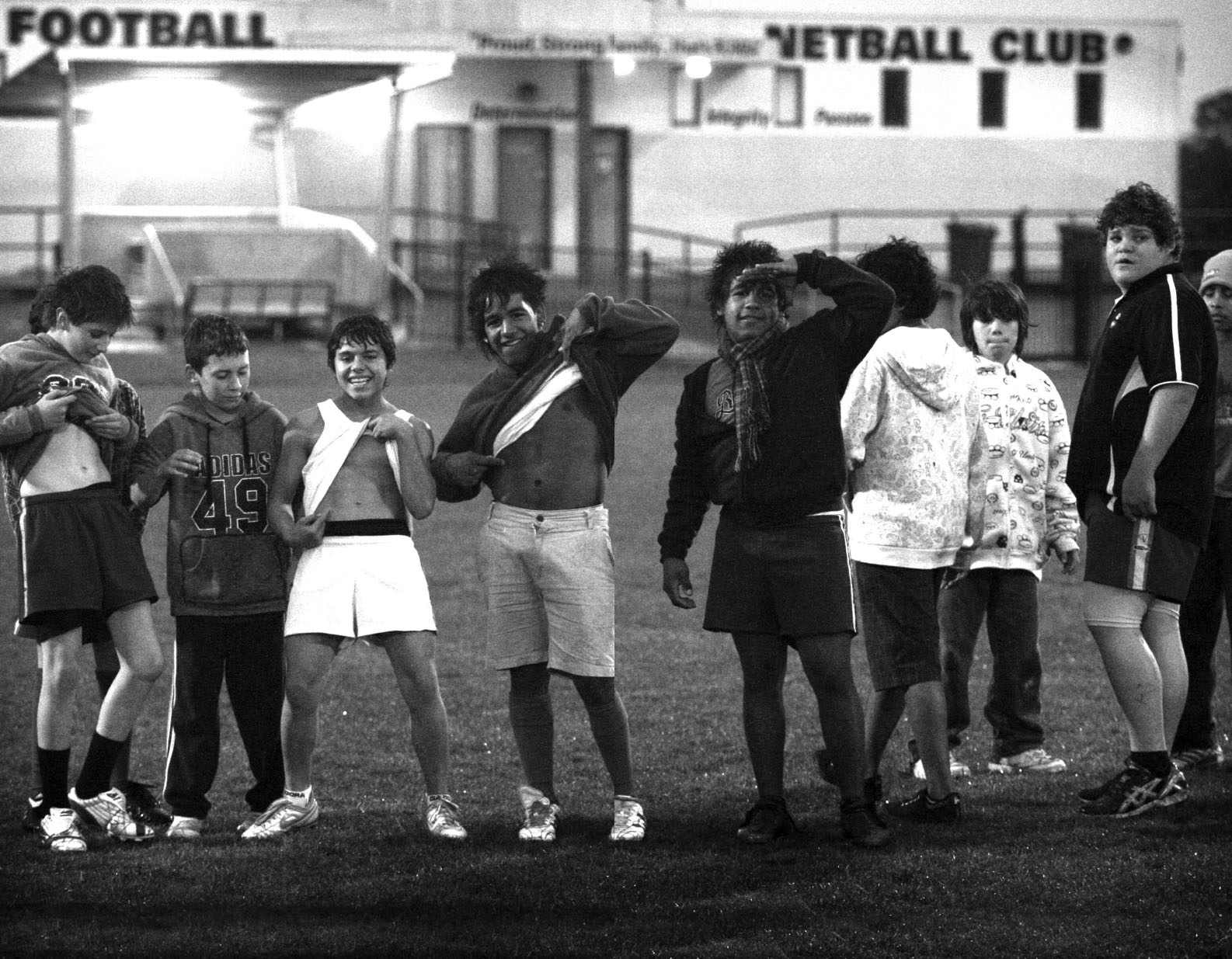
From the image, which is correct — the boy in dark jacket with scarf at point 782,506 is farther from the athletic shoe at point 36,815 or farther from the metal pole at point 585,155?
the metal pole at point 585,155

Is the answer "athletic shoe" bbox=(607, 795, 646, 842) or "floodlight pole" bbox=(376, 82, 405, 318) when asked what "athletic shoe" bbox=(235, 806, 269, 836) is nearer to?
"athletic shoe" bbox=(607, 795, 646, 842)

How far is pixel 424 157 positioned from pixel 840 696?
27.9 m

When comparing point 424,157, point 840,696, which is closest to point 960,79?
point 424,157

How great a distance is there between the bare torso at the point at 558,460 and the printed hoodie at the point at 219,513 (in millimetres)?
703

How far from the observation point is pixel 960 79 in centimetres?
3506

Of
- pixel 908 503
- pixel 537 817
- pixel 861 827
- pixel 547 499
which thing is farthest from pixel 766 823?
pixel 547 499

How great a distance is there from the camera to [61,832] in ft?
16.5

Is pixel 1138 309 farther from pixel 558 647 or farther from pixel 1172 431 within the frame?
pixel 558 647

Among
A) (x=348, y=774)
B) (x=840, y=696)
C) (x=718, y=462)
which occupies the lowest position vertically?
(x=348, y=774)

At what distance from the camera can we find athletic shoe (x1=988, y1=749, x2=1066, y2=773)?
5.93m

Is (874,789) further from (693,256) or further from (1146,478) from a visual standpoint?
(693,256)

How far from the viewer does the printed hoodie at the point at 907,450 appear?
5121 millimetres

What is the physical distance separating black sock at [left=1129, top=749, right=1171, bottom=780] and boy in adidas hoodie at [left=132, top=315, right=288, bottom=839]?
254cm

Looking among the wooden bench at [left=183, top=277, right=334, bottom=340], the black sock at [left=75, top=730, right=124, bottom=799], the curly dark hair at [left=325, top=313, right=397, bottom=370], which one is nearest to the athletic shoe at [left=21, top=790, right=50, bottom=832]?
the black sock at [left=75, top=730, right=124, bottom=799]
